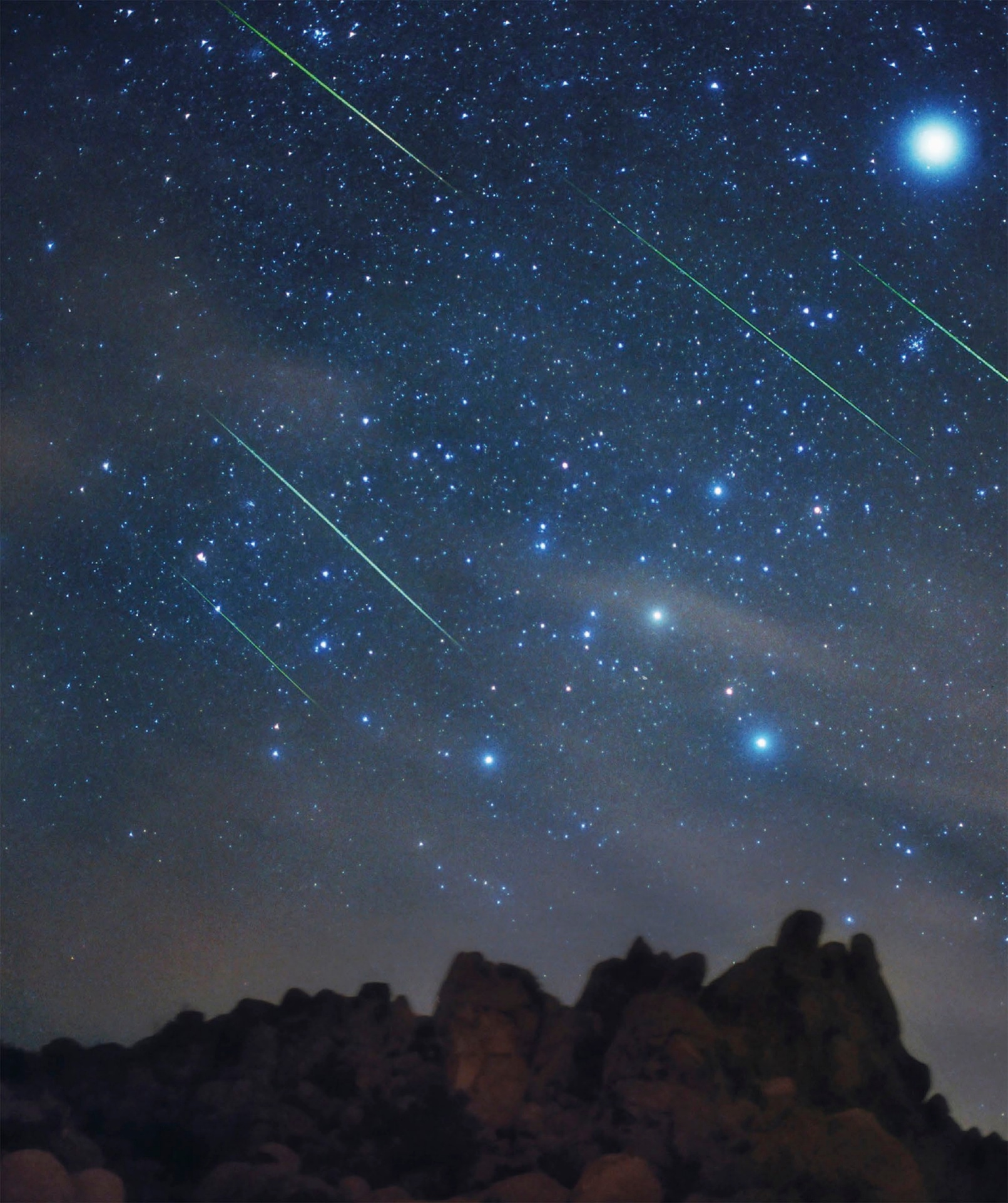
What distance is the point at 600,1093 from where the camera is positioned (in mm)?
11141

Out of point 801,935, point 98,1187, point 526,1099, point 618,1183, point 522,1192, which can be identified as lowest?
point 98,1187

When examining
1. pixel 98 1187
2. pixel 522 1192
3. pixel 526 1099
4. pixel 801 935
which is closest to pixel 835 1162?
pixel 801 935

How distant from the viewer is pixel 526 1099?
1144cm

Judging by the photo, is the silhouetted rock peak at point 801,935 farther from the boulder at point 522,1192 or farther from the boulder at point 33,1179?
the boulder at point 33,1179

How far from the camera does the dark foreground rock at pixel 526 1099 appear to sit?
9797mm

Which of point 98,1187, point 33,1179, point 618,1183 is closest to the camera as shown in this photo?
point 33,1179

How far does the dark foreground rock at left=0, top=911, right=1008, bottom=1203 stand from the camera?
32.1ft

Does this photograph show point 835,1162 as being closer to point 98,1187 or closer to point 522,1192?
point 522,1192

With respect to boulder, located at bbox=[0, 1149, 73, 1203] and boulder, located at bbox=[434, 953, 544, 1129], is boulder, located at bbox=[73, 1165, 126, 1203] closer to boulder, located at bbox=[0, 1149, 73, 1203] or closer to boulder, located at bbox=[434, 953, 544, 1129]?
boulder, located at bbox=[0, 1149, 73, 1203]

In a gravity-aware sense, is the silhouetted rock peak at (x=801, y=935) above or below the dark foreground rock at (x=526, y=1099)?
above

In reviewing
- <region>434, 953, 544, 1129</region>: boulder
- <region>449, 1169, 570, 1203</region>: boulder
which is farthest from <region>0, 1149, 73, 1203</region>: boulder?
<region>434, 953, 544, 1129</region>: boulder

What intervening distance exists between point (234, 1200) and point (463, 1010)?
3.07m

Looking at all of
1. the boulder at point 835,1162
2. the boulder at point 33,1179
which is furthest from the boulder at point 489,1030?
the boulder at point 33,1179

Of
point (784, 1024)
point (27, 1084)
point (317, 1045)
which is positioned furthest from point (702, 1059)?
point (27, 1084)
